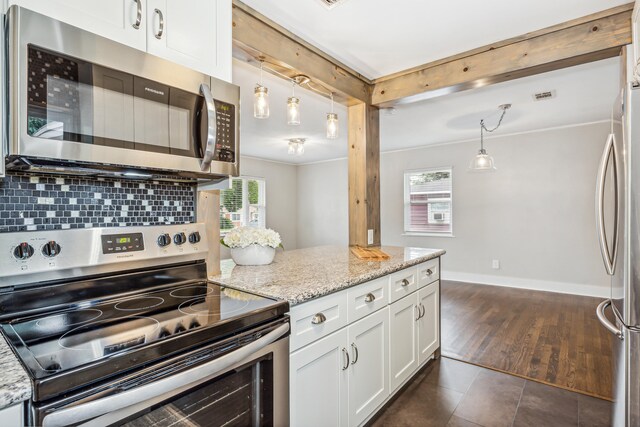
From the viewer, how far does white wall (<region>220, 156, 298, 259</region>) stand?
6.78m

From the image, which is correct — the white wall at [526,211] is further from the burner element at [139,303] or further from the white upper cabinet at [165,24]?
the burner element at [139,303]

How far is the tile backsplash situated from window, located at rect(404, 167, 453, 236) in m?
4.81

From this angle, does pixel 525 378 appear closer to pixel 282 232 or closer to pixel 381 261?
pixel 381 261

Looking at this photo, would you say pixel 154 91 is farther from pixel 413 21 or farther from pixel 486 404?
pixel 486 404

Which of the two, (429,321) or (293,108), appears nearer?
(293,108)

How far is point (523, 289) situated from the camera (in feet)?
15.6

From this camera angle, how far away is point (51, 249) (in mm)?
1101

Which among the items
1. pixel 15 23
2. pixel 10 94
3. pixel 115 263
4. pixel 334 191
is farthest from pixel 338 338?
pixel 334 191

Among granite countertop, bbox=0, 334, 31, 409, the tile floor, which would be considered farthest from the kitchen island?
granite countertop, bbox=0, 334, 31, 409

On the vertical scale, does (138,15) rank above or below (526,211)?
above

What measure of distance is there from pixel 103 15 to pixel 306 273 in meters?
1.31

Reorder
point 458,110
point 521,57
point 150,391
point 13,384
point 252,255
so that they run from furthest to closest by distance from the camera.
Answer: point 458,110
point 521,57
point 252,255
point 150,391
point 13,384

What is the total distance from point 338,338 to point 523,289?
14.4 ft

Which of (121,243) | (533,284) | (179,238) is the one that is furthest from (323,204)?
(121,243)
